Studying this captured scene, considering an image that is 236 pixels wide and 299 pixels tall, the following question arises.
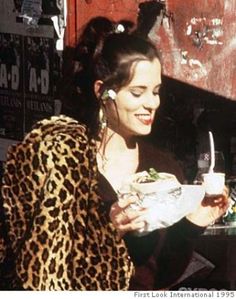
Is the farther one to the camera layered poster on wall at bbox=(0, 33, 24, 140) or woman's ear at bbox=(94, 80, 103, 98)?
layered poster on wall at bbox=(0, 33, 24, 140)

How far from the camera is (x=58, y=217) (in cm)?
757

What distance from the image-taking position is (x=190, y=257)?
7.71m

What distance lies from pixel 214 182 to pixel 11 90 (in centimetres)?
113

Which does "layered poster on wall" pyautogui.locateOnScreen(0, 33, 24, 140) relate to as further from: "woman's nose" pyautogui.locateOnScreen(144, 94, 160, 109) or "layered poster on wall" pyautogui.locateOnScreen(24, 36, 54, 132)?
"woman's nose" pyautogui.locateOnScreen(144, 94, 160, 109)

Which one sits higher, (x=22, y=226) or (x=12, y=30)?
(x=12, y=30)

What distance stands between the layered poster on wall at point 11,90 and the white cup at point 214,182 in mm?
969

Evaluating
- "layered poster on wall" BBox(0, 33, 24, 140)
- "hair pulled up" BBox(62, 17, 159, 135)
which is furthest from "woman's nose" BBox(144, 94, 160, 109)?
"layered poster on wall" BBox(0, 33, 24, 140)

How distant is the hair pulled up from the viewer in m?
7.56

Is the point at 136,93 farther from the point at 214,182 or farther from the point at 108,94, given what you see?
the point at 214,182

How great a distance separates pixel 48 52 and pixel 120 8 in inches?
17.0

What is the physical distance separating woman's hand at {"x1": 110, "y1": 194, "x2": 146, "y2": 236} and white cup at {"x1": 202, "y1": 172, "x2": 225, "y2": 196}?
0.34 metres

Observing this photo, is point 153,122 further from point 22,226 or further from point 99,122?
point 22,226

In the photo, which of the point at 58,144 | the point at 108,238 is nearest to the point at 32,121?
the point at 58,144

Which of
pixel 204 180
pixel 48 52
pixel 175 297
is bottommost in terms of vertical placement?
pixel 175 297
